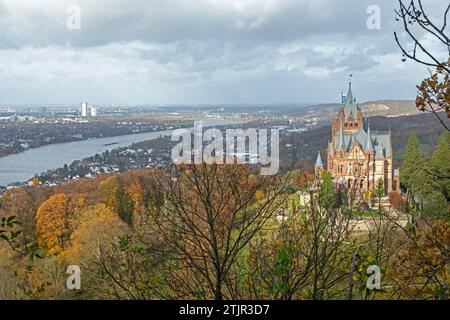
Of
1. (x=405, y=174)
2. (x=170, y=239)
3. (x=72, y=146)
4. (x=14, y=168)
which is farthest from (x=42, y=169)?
(x=170, y=239)

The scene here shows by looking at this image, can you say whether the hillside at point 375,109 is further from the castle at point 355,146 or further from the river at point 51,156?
the river at point 51,156

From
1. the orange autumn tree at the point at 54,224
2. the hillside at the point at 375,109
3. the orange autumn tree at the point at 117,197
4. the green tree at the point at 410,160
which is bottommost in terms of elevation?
the orange autumn tree at the point at 54,224

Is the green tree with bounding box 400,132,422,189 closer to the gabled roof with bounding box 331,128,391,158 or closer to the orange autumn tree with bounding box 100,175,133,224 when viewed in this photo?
the gabled roof with bounding box 331,128,391,158

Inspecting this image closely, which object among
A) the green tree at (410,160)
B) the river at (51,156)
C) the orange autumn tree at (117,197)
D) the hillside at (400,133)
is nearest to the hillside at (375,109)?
the hillside at (400,133)

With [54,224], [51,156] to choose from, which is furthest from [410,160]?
[51,156]

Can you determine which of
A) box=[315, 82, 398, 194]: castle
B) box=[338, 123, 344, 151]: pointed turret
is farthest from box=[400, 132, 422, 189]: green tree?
box=[338, 123, 344, 151]: pointed turret

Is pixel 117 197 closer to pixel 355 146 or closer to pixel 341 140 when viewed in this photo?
pixel 355 146
